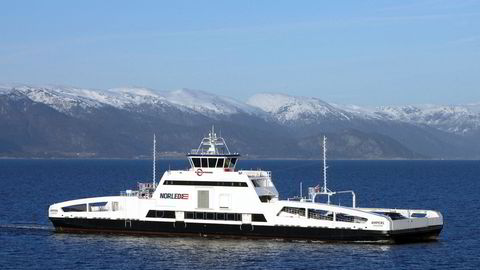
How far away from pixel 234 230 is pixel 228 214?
1579mm

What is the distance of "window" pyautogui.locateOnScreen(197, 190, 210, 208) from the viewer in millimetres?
87938

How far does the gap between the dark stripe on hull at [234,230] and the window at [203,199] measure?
5.76 feet

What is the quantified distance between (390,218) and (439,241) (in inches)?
315

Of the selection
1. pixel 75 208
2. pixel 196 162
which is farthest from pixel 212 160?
pixel 75 208

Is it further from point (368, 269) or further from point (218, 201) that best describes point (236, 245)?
point (368, 269)

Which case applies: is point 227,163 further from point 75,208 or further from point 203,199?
point 75,208

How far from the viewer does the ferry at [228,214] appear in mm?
83125

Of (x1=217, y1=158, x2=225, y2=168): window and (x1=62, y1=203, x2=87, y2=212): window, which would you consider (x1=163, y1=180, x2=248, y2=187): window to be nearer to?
(x1=217, y1=158, x2=225, y2=168): window

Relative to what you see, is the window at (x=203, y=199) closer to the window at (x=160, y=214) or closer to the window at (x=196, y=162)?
the window at (x=160, y=214)

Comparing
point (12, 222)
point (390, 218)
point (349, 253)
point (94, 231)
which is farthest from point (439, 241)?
point (12, 222)

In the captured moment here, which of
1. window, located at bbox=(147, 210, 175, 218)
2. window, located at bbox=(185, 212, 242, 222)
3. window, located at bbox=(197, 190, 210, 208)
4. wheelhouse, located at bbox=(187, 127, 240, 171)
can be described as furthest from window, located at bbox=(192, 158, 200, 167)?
window, located at bbox=(147, 210, 175, 218)

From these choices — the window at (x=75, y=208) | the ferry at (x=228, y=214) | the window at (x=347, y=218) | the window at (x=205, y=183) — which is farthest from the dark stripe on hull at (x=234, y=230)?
the window at (x=205, y=183)

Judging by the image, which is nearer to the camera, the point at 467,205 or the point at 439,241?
the point at 439,241

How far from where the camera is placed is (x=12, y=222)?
104 meters
